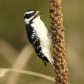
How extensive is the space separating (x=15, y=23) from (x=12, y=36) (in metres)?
0.42

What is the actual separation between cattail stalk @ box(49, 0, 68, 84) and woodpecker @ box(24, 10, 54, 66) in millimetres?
930

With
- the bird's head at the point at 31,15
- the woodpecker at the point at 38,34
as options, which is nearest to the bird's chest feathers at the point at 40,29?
the woodpecker at the point at 38,34

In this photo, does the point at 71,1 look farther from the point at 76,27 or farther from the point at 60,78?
the point at 60,78

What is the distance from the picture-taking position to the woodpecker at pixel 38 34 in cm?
312

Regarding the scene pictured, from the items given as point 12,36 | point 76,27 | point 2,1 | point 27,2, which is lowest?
point 76,27

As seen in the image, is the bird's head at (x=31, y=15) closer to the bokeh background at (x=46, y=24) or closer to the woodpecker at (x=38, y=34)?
the woodpecker at (x=38, y=34)

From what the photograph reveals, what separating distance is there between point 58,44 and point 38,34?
1135 millimetres

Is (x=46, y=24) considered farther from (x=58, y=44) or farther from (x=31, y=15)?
(x=58, y=44)

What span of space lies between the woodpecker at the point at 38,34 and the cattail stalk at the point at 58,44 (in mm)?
930

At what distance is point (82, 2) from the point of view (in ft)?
15.0

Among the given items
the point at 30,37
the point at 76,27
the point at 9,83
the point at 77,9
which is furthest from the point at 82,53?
the point at 9,83

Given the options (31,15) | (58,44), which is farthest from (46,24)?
(58,44)

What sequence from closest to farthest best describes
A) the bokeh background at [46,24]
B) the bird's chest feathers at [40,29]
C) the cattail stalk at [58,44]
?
the cattail stalk at [58,44] < the bird's chest feathers at [40,29] < the bokeh background at [46,24]

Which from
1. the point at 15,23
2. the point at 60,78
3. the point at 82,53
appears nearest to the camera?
the point at 60,78
